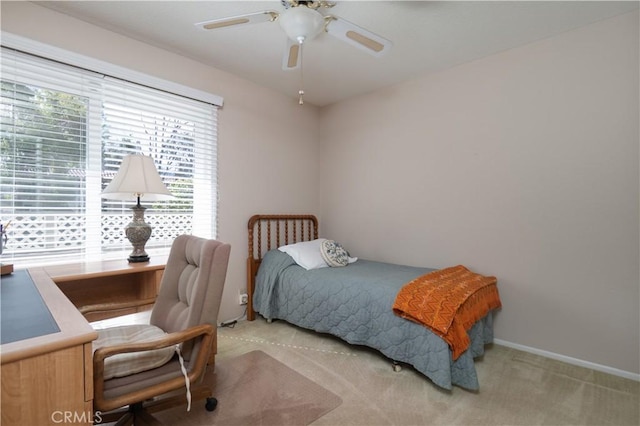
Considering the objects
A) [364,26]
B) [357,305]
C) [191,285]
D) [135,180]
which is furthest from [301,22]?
[357,305]

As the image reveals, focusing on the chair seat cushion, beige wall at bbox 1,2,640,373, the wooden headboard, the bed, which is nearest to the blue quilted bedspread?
the bed

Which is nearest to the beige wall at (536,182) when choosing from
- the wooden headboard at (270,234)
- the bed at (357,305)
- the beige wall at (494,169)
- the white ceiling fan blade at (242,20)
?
the beige wall at (494,169)

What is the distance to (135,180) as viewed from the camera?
74.9 inches

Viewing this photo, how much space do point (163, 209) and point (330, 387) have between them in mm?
1876

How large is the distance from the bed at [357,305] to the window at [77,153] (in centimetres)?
91

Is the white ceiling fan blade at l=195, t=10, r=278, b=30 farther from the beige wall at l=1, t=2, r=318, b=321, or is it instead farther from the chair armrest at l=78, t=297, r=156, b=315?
the chair armrest at l=78, t=297, r=156, b=315

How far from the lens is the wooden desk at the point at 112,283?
1775 mm

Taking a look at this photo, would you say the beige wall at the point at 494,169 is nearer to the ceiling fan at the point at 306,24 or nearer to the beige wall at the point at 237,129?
the beige wall at the point at 237,129

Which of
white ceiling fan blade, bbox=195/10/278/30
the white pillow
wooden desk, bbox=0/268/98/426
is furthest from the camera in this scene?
the white pillow

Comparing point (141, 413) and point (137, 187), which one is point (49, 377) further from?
point (137, 187)

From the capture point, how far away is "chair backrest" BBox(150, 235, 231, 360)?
1404 millimetres

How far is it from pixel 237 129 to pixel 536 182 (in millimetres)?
2625

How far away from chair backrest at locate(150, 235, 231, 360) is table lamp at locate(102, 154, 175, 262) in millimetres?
453

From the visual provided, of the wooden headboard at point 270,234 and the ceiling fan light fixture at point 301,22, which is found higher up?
the ceiling fan light fixture at point 301,22
